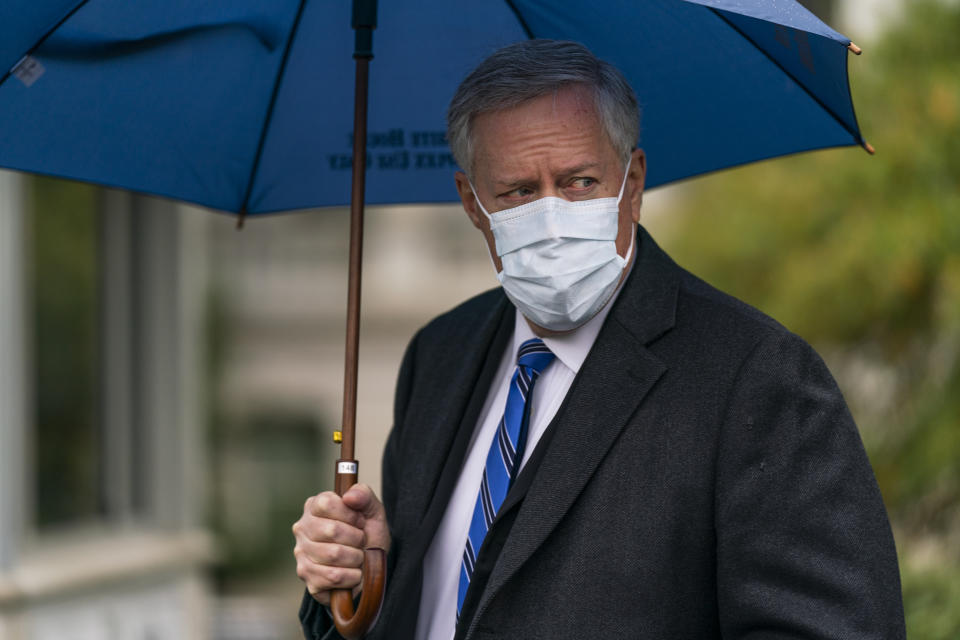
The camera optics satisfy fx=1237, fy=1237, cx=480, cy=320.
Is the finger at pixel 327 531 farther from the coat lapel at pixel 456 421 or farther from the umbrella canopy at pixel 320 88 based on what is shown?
the umbrella canopy at pixel 320 88

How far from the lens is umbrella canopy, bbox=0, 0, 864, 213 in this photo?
2.53 metres

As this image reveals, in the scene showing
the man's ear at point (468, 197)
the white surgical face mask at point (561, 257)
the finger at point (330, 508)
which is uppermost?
the man's ear at point (468, 197)

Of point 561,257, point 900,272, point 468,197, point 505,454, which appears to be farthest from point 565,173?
point 900,272

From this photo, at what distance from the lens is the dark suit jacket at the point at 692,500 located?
1.89 metres

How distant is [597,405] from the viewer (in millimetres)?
2111

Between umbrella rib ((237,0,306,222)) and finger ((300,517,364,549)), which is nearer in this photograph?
finger ((300,517,364,549))

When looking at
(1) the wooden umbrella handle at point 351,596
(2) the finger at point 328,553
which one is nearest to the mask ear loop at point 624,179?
(1) the wooden umbrella handle at point 351,596

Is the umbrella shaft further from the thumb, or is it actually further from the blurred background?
the blurred background

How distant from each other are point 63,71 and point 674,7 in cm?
127

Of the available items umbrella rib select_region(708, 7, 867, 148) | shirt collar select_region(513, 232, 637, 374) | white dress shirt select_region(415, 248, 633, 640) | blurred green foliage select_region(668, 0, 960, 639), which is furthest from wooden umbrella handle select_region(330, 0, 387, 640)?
blurred green foliage select_region(668, 0, 960, 639)

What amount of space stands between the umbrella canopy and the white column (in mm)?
2211

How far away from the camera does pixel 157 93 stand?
8.87ft

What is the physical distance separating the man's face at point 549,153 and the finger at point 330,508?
0.59m

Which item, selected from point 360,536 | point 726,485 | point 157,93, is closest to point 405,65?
point 157,93
